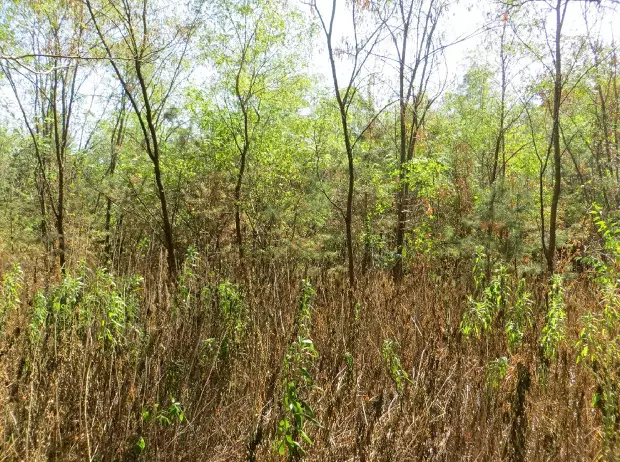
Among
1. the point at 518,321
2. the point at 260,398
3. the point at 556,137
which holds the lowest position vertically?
the point at 518,321

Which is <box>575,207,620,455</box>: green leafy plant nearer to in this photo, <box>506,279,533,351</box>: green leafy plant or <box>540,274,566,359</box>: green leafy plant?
<box>540,274,566,359</box>: green leafy plant

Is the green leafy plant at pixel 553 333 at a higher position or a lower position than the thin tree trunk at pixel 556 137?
lower

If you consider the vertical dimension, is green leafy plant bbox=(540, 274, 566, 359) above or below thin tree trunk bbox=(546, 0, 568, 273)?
below

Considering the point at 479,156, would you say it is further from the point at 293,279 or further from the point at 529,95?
the point at 293,279

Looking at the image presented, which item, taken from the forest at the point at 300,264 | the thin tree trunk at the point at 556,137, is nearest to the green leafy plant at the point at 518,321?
the forest at the point at 300,264

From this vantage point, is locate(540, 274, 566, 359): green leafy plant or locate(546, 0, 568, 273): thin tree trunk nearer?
locate(540, 274, 566, 359): green leafy plant

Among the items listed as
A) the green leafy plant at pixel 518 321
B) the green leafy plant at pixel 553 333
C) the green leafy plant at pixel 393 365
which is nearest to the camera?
the green leafy plant at pixel 393 365

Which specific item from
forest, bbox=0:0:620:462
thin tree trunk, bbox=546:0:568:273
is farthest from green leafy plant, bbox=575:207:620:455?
thin tree trunk, bbox=546:0:568:273

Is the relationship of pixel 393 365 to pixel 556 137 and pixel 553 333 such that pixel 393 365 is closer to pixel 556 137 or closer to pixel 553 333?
pixel 553 333

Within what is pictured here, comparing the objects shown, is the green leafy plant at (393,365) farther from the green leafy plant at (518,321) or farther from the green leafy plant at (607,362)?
the green leafy plant at (518,321)

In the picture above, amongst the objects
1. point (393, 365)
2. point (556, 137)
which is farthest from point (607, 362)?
point (556, 137)

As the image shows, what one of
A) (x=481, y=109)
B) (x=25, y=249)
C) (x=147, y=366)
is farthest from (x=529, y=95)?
(x=25, y=249)

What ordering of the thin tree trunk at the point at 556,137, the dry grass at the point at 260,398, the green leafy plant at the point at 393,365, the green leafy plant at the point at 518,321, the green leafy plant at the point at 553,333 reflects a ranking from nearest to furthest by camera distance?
the dry grass at the point at 260,398 → the green leafy plant at the point at 393,365 → the green leafy plant at the point at 553,333 → the green leafy plant at the point at 518,321 → the thin tree trunk at the point at 556,137

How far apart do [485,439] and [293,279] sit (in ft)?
9.33
